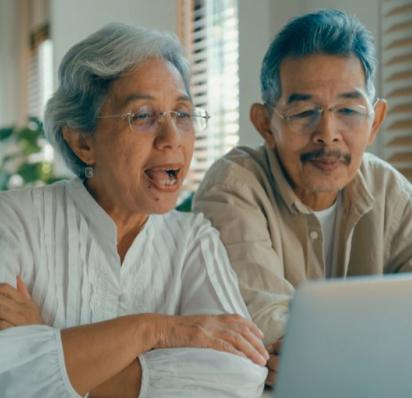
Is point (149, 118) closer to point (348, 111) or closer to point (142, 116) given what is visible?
point (142, 116)

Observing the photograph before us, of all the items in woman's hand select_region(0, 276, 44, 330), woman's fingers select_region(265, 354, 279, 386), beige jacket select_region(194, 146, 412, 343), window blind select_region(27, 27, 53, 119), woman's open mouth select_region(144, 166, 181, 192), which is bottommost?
woman's fingers select_region(265, 354, 279, 386)

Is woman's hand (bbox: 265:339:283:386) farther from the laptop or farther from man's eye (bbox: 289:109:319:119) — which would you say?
the laptop

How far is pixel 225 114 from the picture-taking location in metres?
3.92

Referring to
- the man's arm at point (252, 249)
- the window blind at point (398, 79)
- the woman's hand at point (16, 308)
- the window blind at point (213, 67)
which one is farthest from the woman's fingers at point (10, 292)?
the window blind at point (213, 67)

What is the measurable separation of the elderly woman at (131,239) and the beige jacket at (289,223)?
75mm

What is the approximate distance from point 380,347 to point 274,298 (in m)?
0.95

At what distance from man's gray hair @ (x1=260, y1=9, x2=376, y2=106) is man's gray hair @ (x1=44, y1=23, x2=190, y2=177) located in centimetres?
27

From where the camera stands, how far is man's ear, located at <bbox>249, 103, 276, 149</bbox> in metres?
1.88

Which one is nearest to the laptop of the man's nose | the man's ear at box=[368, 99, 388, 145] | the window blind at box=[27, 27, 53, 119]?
the man's nose

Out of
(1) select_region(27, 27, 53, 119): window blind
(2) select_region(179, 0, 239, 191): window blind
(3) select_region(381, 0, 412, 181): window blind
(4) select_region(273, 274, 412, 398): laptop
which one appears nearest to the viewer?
(4) select_region(273, 274, 412, 398): laptop

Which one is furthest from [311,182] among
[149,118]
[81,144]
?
[81,144]

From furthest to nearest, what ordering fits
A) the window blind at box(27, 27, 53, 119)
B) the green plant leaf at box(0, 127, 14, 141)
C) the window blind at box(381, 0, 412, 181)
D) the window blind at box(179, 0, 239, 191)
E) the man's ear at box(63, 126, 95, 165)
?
1. the window blind at box(27, 27, 53, 119)
2. the green plant leaf at box(0, 127, 14, 141)
3. the window blind at box(179, 0, 239, 191)
4. the window blind at box(381, 0, 412, 181)
5. the man's ear at box(63, 126, 95, 165)

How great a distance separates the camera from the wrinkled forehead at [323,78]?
1.73m

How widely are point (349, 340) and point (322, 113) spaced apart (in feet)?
3.72
